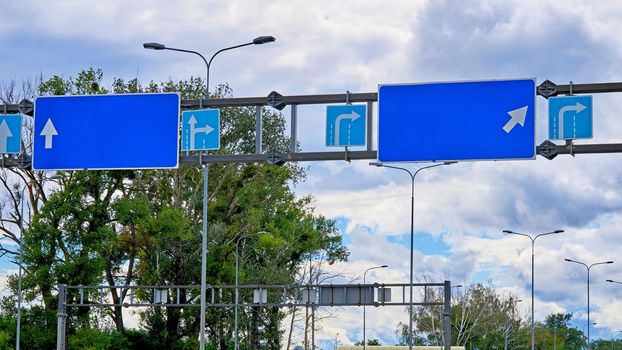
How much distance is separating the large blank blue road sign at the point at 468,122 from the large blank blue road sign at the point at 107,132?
451 cm

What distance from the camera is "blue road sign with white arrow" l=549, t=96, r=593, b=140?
19969mm

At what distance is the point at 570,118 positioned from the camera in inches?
792

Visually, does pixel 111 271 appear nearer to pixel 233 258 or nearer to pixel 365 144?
pixel 233 258

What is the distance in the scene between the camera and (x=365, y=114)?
69.1 feet

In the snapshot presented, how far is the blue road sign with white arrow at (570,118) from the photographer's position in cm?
1997

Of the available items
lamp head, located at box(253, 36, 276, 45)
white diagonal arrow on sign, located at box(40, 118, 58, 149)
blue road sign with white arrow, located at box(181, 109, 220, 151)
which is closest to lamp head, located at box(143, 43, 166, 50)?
lamp head, located at box(253, 36, 276, 45)

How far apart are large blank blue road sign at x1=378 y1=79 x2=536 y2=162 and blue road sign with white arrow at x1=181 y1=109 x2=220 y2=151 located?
362cm

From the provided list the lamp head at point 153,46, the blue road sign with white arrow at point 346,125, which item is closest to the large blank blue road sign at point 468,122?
the blue road sign with white arrow at point 346,125

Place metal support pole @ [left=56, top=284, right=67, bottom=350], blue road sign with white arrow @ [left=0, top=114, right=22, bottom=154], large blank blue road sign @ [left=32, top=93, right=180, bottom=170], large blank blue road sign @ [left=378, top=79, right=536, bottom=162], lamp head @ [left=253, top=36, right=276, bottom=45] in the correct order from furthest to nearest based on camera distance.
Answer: metal support pole @ [left=56, top=284, right=67, bottom=350]
lamp head @ [left=253, top=36, right=276, bottom=45]
blue road sign with white arrow @ [left=0, top=114, right=22, bottom=154]
large blank blue road sign @ [left=32, top=93, right=180, bottom=170]
large blank blue road sign @ [left=378, top=79, right=536, bottom=162]

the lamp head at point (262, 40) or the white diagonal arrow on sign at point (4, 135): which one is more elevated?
the lamp head at point (262, 40)

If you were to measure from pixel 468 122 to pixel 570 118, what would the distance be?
1.80 m

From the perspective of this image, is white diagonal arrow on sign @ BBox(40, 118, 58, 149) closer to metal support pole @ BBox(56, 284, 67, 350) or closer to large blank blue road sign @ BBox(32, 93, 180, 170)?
large blank blue road sign @ BBox(32, 93, 180, 170)

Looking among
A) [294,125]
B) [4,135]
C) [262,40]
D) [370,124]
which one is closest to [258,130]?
[294,125]

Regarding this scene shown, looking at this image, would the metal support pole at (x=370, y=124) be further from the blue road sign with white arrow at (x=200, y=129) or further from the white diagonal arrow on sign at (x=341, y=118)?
the blue road sign with white arrow at (x=200, y=129)
